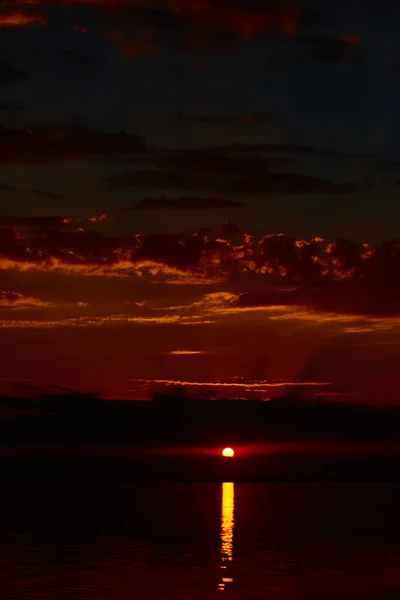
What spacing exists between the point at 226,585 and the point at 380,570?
10780mm

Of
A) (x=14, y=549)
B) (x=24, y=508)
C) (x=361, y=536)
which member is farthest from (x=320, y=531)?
(x=24, y=508)

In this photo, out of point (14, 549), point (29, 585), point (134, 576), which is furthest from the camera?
point (14, 549)

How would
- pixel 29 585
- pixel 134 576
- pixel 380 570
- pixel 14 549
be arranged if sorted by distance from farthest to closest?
pixel 14 549
pixel 380 570
pixel 134 576
pixel 29 585

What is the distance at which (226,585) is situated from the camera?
60.4 meters

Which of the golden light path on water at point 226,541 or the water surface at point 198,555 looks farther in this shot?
the golden light path on water at point 226,541

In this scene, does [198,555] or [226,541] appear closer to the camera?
[198,555]

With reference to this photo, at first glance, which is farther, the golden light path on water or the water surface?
the golden light path on water

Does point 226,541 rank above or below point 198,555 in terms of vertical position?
above

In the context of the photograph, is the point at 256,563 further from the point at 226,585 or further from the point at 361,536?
the point at 361,536

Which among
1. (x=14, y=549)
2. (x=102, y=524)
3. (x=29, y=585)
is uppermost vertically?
(x=102, y=524)

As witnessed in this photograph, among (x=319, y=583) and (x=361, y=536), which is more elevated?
(x=361, y=536)

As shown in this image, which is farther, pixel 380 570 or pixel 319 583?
pixel 380 570

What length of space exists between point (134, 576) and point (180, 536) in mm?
31893

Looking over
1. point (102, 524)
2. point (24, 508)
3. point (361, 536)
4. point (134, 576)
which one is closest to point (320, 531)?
point (361, 536)
